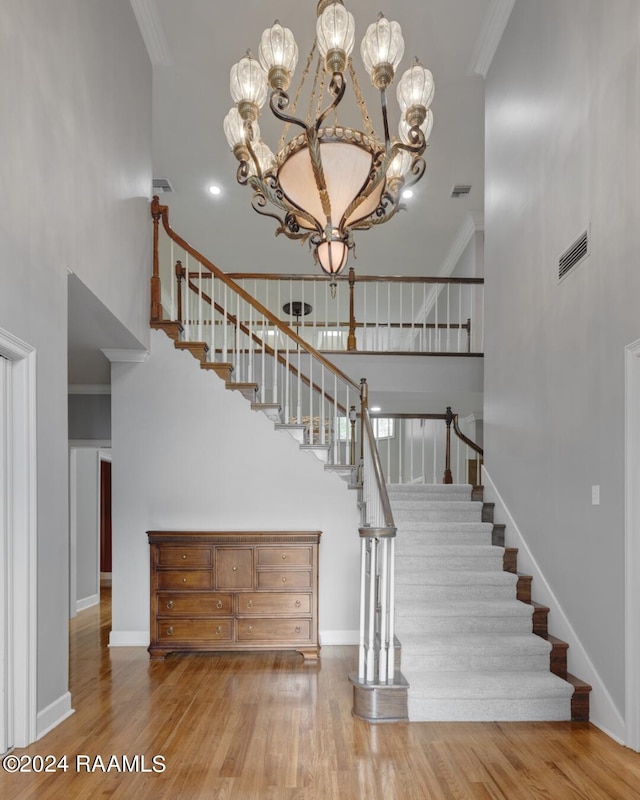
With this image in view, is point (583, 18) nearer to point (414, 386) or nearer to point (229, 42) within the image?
point (229, 42)

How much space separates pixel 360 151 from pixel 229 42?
→ 3.56m

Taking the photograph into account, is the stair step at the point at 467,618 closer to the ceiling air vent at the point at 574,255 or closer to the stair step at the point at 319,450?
the stair step at the point at 319,450

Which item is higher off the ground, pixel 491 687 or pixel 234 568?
pixel 234 568

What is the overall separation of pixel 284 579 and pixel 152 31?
519cm

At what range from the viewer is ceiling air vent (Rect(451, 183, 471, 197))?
357 inches

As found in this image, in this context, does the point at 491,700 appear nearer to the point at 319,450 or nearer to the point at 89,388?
the point at 319,450

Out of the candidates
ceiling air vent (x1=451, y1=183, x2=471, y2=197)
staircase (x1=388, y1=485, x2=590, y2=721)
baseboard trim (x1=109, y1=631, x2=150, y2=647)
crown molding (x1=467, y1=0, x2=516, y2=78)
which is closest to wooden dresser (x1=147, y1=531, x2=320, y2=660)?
baseboard trim (x1=109, y1=631, x2=150, y2=647)

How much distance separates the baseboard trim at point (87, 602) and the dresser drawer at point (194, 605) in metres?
2.91

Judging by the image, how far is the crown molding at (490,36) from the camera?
600 centimetres

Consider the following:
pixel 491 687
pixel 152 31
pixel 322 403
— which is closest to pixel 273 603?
pixel 322 403

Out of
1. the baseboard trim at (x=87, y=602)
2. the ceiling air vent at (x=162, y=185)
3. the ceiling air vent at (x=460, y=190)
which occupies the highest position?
the ceiling air vent at (x=162, y=185)

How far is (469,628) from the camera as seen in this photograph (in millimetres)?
4777

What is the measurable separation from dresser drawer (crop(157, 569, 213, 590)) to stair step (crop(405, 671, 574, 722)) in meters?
2.14

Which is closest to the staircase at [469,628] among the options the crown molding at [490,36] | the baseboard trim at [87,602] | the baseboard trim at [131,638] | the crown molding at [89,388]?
the baseboard trim at [131,638]
